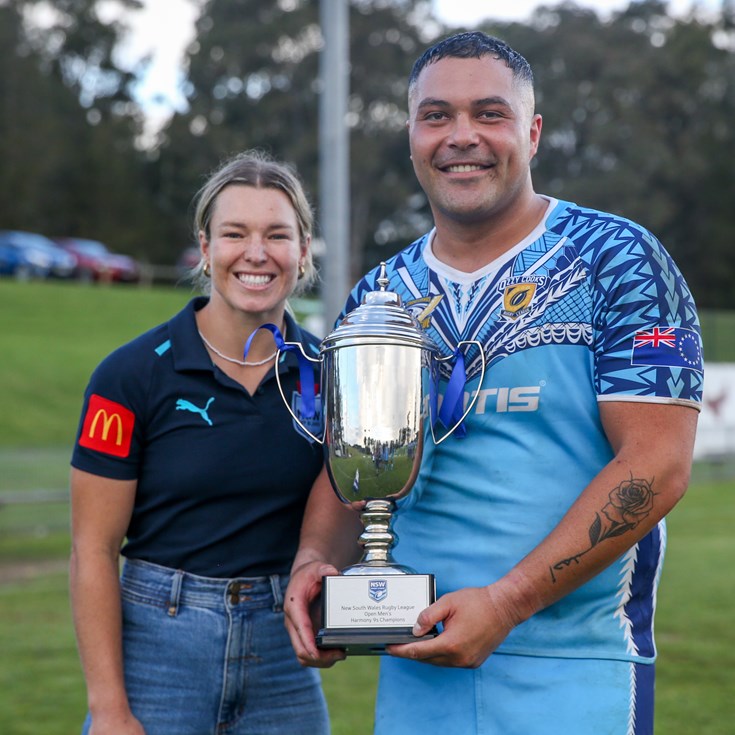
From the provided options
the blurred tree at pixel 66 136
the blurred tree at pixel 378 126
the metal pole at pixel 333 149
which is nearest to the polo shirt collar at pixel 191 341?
the metal pole at pixel 333 149

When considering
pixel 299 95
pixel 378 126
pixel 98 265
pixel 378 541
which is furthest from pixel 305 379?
pixel 299 95

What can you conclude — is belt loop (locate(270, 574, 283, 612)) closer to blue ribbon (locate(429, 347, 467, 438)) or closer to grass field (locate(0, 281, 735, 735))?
blue ribbon (locate(429, 347, 467, 438))

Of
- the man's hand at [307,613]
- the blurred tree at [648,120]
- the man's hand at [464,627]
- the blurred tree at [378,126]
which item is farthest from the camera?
the blurred tree at [378,126]

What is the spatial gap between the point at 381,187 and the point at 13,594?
33609mm

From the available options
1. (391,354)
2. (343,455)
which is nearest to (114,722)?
(343,455)

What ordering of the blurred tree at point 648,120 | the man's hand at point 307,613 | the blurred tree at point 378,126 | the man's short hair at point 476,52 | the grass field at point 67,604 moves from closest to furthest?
the man's hand at point 307,613 < the man's short hair at point 476,52 < the grass field at point 67,604 < the blurred tree at point 648,120 < the blurred tree at point 378,126

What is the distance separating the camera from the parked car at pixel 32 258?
3538 centimetres

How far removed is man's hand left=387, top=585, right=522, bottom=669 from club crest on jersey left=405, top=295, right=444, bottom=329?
64cm

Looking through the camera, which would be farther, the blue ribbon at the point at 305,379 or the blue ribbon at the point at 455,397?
the blue ribbon at the point at 305,379

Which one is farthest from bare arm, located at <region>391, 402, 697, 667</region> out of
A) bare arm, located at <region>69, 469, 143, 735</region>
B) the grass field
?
the grass field

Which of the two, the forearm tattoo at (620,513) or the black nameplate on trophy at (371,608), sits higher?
the forearm tattoo at (620,513)

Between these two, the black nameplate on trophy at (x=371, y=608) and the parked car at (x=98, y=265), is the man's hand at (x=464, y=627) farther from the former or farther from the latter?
the parked car at (x=98, y=265)

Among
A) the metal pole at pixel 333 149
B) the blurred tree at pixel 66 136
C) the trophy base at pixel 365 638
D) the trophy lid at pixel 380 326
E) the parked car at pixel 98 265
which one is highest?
the blurred tree at pixel 66 136

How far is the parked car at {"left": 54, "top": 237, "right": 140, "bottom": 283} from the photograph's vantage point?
123 feet
